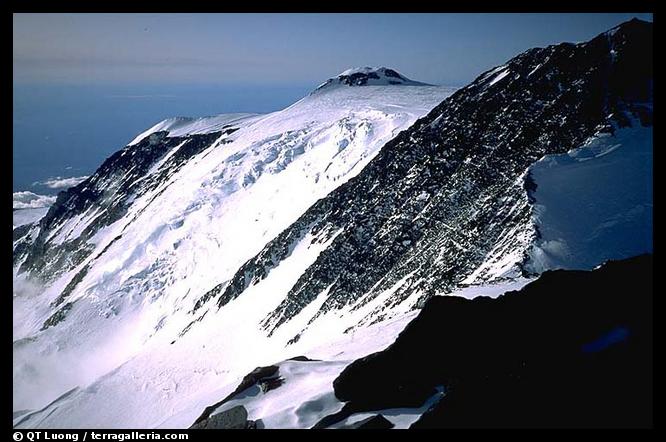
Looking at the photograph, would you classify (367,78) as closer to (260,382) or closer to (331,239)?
(331,239)

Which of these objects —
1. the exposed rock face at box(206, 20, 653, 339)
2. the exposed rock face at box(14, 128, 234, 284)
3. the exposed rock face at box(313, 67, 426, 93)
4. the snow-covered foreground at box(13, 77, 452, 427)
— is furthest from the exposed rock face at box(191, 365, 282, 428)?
the exposed rock face at box(313, 67, 426, 93)

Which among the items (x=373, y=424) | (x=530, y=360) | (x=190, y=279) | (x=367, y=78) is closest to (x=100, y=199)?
(x=190, y=279)

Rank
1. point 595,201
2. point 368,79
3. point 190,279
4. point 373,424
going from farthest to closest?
point 368,79 < point 190,279 < point 595,201 < point 373,424

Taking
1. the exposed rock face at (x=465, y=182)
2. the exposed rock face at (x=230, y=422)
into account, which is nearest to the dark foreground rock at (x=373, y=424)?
the exposed rock face at (x=230, y=422)

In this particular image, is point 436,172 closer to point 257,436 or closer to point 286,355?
point 286,355

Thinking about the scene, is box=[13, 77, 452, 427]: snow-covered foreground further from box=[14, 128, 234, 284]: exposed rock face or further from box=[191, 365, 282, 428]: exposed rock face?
box=[191, 365, 282, 428]: exposed rock face
